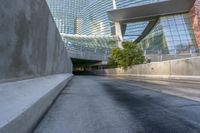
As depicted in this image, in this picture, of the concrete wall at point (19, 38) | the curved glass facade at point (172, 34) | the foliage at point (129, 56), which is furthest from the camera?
the curved glass facade at point (172, 34)

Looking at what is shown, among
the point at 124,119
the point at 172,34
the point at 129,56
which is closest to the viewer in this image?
the point at 124,119

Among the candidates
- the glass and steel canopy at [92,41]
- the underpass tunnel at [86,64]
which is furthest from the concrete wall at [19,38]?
the glass and steel canopy at [92,41]

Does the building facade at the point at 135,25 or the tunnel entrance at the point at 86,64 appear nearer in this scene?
the building facade at the point at 135,25

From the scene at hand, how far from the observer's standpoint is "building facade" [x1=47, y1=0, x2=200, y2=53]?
67.8 meters

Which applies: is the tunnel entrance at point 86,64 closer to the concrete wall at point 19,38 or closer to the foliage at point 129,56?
the foliage at point 129,56

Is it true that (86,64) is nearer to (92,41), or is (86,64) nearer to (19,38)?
(92,41)

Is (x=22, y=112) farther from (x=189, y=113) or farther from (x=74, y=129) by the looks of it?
(x=189, y=113)

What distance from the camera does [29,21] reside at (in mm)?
7488

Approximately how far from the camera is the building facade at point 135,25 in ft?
222

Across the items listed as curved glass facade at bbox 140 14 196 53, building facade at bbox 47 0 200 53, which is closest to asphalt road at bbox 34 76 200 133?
building facade at bbox 47 0 200 53

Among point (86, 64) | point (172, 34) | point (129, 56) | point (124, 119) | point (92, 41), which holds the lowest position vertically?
point (124, 119)

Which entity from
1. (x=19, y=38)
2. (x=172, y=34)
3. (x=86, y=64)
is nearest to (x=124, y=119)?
(x=19, y=38)

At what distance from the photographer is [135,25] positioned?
87562mm

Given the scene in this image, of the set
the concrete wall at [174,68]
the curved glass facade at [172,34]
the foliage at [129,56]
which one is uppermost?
the curved glass facade at [172,34]
